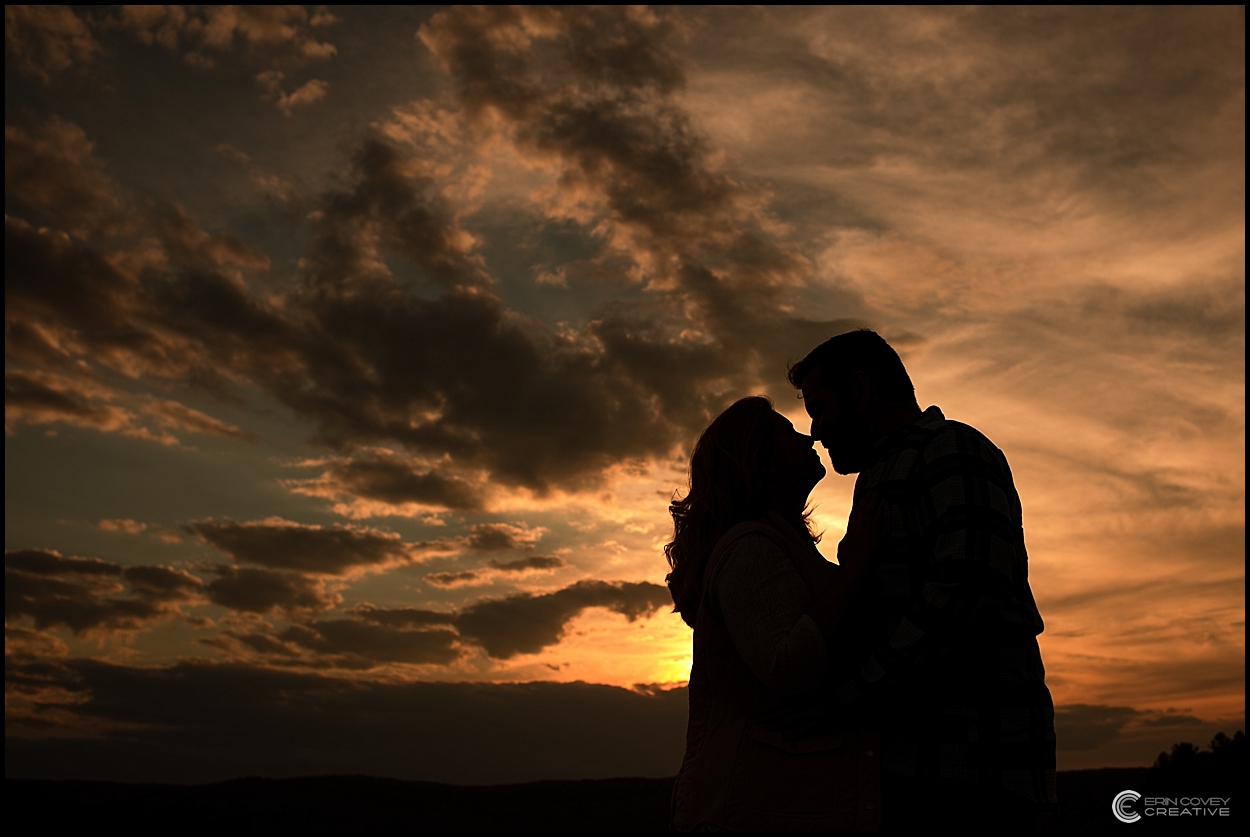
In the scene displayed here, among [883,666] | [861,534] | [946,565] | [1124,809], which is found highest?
[861,534]

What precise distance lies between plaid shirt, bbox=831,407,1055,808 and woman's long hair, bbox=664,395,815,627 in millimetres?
640

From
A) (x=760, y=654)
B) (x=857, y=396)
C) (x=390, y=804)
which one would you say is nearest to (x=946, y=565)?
(x=760, y=654)

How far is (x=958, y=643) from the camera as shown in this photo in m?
3.51

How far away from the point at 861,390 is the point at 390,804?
40.3 metres

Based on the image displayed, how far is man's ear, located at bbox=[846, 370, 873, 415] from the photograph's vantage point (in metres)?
4.35

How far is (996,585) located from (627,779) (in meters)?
42.7

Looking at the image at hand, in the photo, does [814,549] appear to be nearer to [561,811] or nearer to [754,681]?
[754,681]

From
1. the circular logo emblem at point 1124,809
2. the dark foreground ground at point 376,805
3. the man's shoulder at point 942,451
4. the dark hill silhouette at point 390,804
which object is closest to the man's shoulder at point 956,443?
the man's shoulder at point 942,451

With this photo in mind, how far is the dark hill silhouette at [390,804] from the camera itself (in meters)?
31.3

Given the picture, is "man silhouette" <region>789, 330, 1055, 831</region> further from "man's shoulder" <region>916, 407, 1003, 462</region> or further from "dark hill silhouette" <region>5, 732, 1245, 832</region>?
"dark hill silhouette" <region>5, 732, 1245, 832</region>

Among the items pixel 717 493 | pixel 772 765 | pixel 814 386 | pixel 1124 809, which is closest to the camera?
pixel 772 765

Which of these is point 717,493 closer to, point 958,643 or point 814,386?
point 814,386

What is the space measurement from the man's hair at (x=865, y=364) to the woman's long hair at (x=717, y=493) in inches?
16.8

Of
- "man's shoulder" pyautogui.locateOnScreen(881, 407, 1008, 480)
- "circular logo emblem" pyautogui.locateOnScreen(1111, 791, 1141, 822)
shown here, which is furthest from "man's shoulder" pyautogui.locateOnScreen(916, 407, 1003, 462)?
"circular logo emblem" pyautogui.locateOnScreen(1111, 791, 1141, 822)
